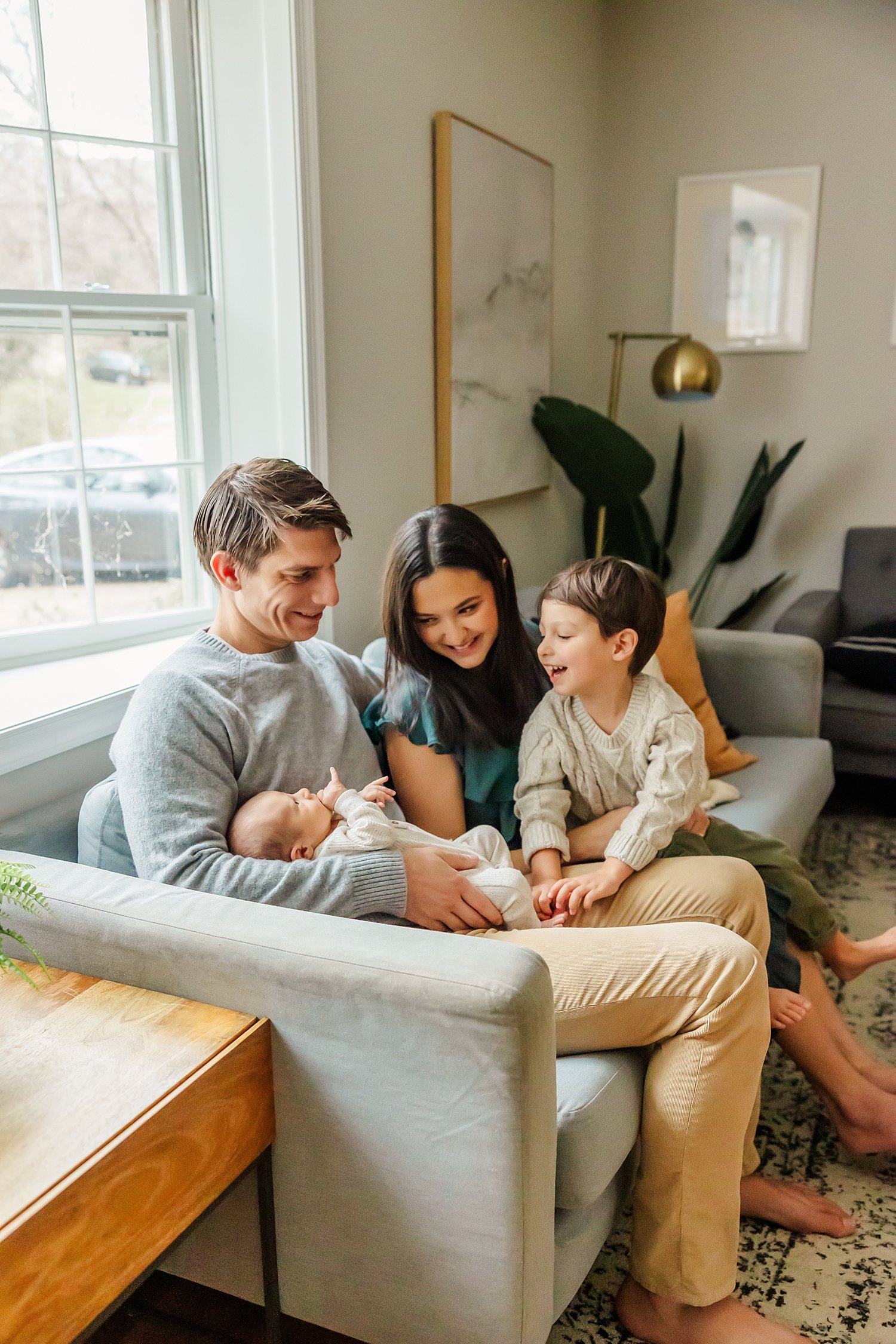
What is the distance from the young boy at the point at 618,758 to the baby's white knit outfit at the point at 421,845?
85 mm

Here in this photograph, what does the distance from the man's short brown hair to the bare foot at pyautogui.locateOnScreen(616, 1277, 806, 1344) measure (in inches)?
43.9

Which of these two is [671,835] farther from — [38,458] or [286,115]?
[286,115]

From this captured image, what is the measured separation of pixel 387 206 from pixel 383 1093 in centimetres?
200

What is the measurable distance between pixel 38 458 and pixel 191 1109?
4.35ft

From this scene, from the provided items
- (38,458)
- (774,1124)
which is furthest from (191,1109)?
(38,458)

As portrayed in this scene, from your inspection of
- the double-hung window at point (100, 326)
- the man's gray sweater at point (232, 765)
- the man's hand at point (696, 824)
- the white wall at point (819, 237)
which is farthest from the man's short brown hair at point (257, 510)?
the white wall at point (819, 237)

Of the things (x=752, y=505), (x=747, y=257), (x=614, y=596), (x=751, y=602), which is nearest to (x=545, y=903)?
(x=614, y=596)

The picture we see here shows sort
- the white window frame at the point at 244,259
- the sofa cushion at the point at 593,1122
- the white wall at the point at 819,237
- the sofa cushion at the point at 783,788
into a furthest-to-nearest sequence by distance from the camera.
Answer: the white wall at the point at 819,237 < the sofa cushion at the point at 783,788 < the white window frame at the point at 244,259 < the sofa cushion at the point at 593,1122

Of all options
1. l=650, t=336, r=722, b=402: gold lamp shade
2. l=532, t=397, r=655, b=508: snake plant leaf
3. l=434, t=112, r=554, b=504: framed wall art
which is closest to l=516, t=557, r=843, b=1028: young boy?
l=434, t=112, r=554, b=504: framed wall art

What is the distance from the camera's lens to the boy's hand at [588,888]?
1.57 m

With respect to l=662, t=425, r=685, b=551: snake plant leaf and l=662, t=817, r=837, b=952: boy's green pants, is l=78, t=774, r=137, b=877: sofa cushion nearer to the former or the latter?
l=662, t=817, r=837, b=952: boy's green pants

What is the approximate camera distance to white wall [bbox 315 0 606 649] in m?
2.26

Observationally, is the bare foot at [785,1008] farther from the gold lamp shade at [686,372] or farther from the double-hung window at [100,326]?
the gold lamp shade at [686,372]

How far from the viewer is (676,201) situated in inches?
149
